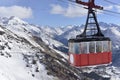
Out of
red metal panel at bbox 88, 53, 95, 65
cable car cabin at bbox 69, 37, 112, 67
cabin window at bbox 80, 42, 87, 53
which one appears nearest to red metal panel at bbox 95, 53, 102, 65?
cable car cabin at bbox 69, 37, 112, 67

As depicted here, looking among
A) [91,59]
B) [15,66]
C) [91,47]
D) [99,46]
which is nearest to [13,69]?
[15,66]

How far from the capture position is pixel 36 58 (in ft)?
294

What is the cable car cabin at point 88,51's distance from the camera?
37906mm

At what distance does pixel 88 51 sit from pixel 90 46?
0.62 metres

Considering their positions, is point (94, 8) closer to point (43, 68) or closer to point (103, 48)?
point (103, 48)

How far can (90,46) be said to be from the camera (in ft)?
126

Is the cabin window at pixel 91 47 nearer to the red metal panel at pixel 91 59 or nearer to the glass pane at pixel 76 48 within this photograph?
the red metal panel at pixel 91 59

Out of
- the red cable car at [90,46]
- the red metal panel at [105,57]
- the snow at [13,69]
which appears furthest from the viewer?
the snow at [13,69]

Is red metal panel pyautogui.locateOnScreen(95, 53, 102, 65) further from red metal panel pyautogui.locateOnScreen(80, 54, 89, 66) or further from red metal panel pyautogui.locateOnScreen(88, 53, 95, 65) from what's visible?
red metal panel pyautogui.locateOnScreen(80, 54, 89, 66)

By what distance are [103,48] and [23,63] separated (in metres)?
41.9

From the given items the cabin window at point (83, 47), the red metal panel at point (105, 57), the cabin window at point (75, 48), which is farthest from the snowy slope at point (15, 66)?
the cabin window at point (83, 47)

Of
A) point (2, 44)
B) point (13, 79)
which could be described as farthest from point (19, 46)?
point (13, 79)

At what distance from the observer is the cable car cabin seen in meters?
37.9

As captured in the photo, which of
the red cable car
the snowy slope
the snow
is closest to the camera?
the red cable car
